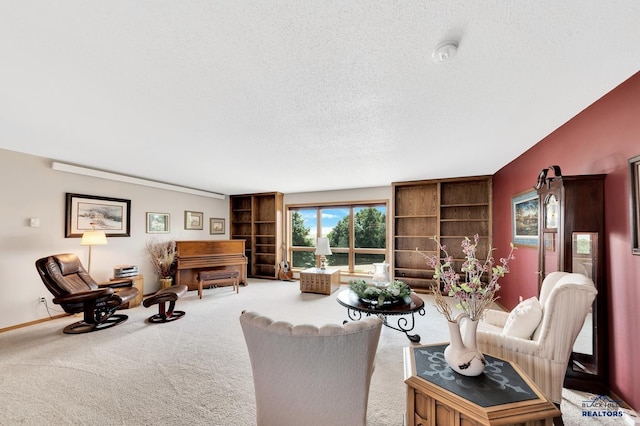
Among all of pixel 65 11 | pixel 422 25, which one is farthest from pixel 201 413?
pixel 422 25

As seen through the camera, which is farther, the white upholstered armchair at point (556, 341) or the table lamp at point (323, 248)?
the table lamp at point (323, 248)

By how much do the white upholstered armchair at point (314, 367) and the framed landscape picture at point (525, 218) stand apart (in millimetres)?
2938

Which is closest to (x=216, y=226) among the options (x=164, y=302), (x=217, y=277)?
(x=217, y=277)

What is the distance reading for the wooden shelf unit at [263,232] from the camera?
22.0ft

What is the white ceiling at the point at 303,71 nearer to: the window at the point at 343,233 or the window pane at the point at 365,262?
the window at the point at 343,233

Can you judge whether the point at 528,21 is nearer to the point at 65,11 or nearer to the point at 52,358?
the point at 65,11

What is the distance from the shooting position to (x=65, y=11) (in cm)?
118

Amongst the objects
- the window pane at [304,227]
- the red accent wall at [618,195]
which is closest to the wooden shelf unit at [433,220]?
the window pane at [304,227]

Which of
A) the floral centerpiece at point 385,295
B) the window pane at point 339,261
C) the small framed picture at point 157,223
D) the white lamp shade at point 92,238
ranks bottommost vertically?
the window pane at point 339,261

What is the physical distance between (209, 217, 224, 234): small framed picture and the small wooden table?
632 cm

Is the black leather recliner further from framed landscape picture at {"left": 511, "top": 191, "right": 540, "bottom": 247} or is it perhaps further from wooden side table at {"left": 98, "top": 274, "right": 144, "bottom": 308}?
framed landscape picture at {"left": 511, "top": 191, "right": 540, "bottom": 247}

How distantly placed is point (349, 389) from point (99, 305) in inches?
146

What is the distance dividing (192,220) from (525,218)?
6598 millimetres

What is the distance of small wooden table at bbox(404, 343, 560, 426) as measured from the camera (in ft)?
3.39
